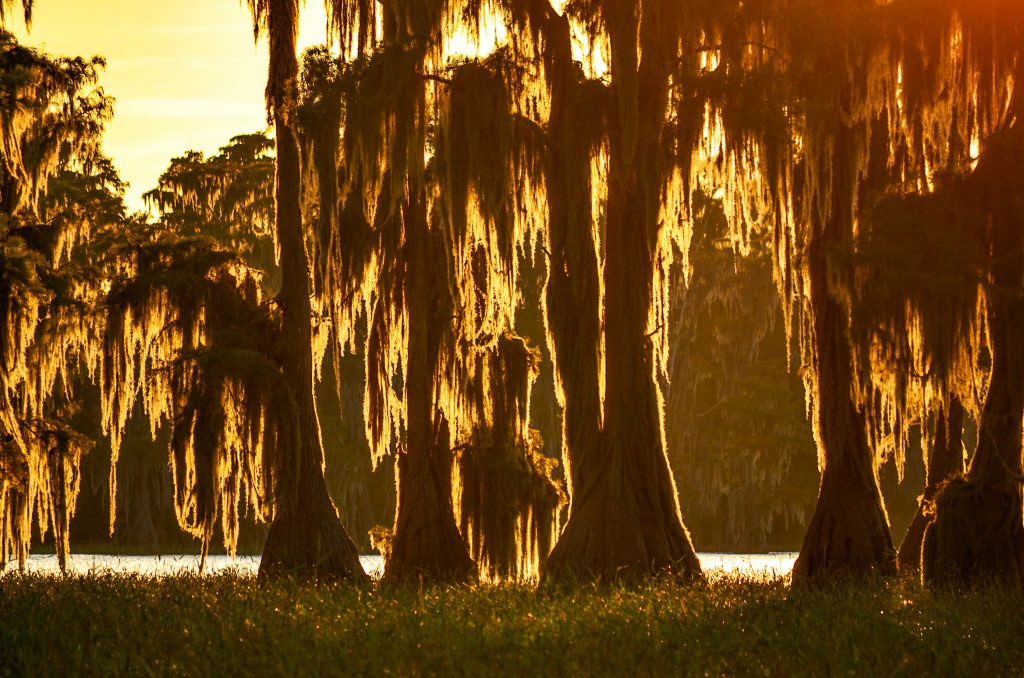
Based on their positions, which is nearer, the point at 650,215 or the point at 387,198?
the point at 650,215

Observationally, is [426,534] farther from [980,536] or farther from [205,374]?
[980,536]

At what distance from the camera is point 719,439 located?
174ft

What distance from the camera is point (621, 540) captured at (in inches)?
701

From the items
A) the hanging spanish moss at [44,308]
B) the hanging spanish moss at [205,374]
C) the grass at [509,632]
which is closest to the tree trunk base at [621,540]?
the grass at [509,632]

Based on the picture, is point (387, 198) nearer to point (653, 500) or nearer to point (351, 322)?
point (351, 322)

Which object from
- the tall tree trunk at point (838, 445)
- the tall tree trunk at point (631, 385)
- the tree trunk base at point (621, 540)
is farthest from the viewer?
the tall tree trunk at point (631, 385)

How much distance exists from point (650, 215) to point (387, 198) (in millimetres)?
4285

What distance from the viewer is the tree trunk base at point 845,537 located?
56.4 ft

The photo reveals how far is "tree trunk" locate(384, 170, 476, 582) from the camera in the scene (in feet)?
64.2

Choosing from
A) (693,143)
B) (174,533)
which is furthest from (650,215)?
(174,533)

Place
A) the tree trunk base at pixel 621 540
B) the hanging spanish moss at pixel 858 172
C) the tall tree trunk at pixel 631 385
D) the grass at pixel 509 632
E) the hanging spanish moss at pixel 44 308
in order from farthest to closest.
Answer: the hanging spanish moss at pixel 44 308 → the tall tree trunk at pixel 631 385 → the tree trunk base at pixel 621 540 → the hanging spanish moss at pixel 858 172 → the grass at pixel 509 632

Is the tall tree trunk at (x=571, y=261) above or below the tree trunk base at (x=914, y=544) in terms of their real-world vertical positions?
above

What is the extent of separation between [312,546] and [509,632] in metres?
8.36

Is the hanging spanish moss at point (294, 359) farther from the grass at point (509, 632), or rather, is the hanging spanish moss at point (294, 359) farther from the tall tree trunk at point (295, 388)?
the grass at point (509, 632)
